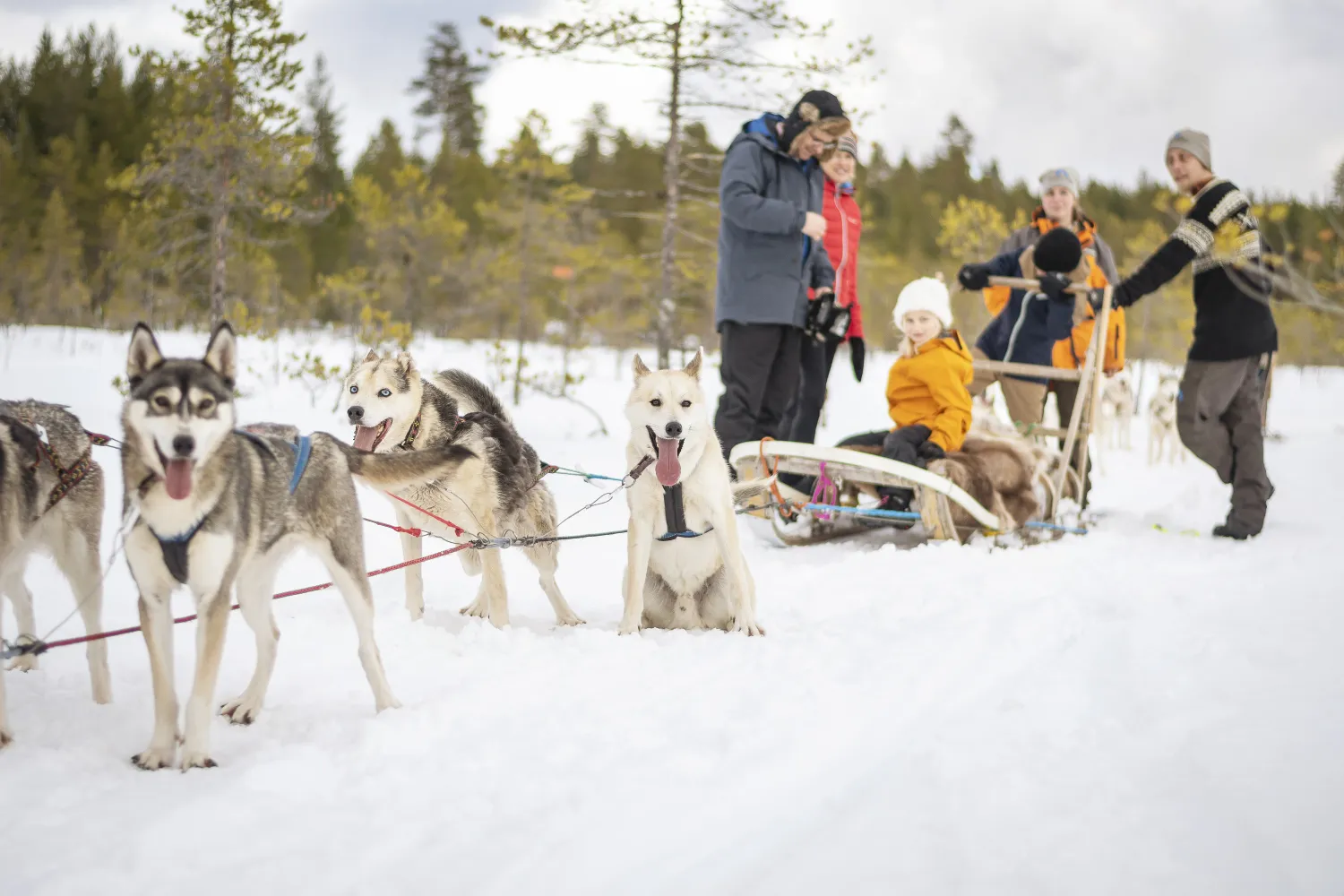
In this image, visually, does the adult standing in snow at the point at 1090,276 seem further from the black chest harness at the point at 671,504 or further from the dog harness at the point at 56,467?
the dog harness at the point at 56,467

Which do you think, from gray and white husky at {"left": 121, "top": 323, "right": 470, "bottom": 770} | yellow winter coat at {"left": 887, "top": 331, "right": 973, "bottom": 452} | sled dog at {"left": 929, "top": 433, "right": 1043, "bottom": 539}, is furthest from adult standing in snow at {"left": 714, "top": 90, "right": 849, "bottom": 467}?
gray and white husky at {"left": 121, "top": 323, "right": 470, "bottom": 770}

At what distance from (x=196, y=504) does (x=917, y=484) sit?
3.64m

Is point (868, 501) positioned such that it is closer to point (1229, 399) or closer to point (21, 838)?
point (1229, 399)

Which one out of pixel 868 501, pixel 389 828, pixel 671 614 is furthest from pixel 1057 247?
pixel 389 828

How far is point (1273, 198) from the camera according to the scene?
902 centimetres

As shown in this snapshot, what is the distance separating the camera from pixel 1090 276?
6.22 m

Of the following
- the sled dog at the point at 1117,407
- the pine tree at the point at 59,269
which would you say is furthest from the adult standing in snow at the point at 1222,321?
the pine tree at the point at 59,269

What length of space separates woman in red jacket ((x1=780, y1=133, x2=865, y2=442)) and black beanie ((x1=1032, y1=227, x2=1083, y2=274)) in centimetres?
133

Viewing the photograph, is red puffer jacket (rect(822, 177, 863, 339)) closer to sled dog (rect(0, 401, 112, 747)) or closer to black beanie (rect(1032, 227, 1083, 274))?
black beanie (rect(1032, 227, 1083, 274))

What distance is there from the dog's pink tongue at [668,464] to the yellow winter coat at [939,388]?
7.54 feet

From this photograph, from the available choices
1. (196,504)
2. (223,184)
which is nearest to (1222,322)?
(196,504)

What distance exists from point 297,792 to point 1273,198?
1073 cm

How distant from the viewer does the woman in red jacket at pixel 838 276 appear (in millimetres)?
5359

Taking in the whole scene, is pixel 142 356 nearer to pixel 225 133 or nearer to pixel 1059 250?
pixel 1059 250
